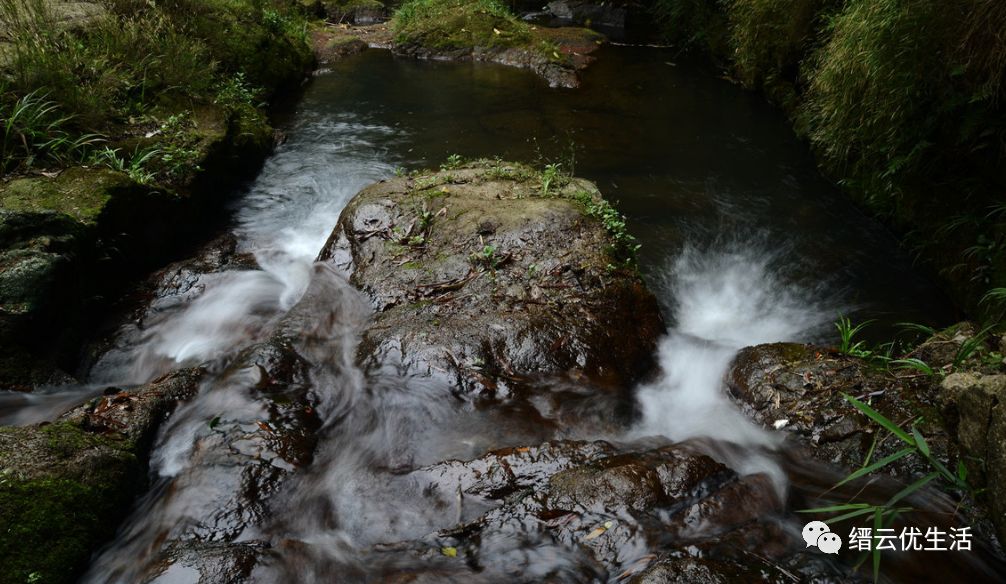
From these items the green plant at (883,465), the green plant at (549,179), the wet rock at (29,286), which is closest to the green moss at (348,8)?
the green plant at (549,179)

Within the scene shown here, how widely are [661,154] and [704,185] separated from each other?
112 cm

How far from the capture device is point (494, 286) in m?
4.66

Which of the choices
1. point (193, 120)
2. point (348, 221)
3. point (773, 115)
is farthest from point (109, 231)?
point (773, 115)

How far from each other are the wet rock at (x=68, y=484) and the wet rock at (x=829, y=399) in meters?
4.09

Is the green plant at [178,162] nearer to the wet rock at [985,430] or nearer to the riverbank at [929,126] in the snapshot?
the wet rock at [985,430]

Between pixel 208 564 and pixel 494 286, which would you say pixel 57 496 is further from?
pixel 494 286

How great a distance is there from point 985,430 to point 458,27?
14.6 meters

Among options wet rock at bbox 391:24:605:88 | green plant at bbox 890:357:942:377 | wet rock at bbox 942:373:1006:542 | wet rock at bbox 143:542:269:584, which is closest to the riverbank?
green plant at bbox 890:357:942:377

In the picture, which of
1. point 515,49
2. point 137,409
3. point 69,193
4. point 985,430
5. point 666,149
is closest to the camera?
point 985,430

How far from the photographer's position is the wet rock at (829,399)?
143 inches

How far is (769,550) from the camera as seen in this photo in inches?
116

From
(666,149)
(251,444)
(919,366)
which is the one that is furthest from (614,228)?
(666,149)

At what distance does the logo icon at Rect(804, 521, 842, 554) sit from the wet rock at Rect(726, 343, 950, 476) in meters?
0.70

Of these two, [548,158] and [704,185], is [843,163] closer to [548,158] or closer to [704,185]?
[704,185]
